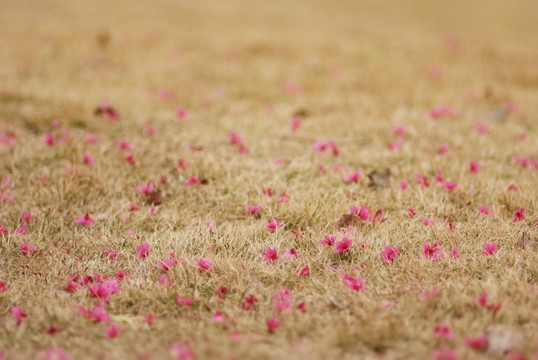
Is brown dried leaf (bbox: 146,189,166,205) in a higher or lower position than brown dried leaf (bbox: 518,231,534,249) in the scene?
lower

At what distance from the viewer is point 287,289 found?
2275mm

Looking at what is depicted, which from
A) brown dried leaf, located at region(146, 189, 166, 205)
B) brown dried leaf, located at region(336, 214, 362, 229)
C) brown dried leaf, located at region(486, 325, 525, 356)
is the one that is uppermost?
brown dried leaf, located at region(486, 325, 525, 356)

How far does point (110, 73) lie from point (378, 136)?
166 inches

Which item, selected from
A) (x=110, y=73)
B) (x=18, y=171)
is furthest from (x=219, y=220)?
(x=110, y=73)

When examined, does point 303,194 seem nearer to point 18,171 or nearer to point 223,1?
point 18,171

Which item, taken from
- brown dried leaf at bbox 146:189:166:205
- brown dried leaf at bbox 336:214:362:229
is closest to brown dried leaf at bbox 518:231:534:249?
brown dried leaf at bbox 336:214:362:229

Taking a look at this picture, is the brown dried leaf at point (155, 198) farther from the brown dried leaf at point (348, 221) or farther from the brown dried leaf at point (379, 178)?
the brown dried leaf at point (379, 178)

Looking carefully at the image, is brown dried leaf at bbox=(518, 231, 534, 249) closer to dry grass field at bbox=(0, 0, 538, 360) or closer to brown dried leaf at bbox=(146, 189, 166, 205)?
dry grass field at bbox=(0, 0, 538, 360)

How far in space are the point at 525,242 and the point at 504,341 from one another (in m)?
1.03

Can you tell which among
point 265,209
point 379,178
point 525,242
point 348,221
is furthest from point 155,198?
point 525,242

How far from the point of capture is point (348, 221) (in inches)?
118

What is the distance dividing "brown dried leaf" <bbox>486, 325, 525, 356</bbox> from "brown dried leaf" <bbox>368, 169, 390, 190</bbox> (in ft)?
5.99

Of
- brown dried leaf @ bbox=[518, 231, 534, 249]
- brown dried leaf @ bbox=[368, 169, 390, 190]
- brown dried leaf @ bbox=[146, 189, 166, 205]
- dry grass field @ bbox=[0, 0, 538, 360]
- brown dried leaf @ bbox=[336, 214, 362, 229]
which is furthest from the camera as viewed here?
brown dried leaf @ bbox=[368, 169, 390, 190]

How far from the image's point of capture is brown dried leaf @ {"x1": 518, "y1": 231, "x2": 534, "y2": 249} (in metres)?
Answer: 2.62
